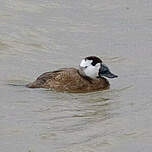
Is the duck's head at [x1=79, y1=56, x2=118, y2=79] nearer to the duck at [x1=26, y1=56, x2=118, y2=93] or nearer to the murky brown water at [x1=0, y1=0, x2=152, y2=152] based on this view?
the duck at [x1=26, y1=56, x2=118, y2=93]

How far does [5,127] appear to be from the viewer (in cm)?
948

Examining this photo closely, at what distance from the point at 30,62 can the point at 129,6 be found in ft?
16.4

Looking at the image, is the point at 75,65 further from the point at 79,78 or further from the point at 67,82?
the point at 67,82

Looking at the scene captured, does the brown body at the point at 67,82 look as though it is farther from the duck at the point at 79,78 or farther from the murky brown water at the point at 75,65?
the murky brown water at the point at 75,65

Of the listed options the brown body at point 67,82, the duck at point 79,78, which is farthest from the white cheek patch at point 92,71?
the brown body at point 67,82

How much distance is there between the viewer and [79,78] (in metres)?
12.8

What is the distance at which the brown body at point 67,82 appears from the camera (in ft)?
40.8

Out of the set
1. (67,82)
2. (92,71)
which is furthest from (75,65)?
(67,82)

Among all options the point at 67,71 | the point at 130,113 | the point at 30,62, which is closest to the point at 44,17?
the point at 30,62

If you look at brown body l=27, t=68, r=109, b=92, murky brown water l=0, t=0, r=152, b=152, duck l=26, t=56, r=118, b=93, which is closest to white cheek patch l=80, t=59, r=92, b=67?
duck l=26, t=56, r=118, b=93

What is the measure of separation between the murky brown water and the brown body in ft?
0.53

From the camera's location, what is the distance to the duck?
12.5 metres

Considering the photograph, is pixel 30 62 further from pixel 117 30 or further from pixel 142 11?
pixel 142 11

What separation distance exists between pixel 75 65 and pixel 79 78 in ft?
4.28
